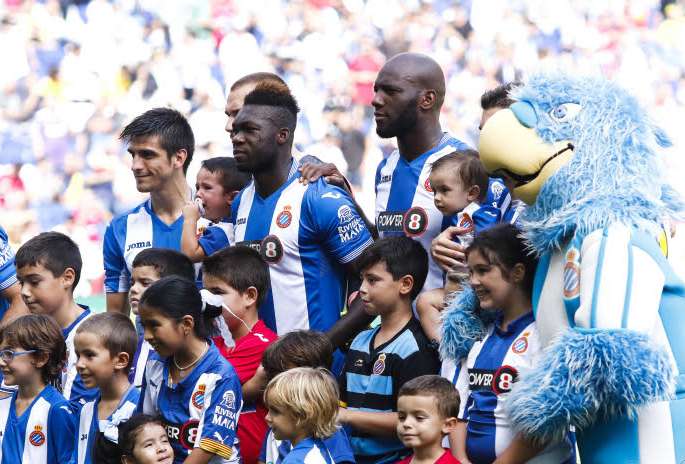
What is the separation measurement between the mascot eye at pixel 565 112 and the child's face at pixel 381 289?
121cm

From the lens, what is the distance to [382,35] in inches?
644

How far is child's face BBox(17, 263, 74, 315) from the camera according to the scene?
6055mm

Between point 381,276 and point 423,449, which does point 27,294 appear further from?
point 423,449

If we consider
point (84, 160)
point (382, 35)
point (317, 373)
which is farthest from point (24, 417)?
point (382, 35)

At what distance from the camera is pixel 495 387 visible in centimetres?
431

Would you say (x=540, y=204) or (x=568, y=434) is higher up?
(x=540, y=204)

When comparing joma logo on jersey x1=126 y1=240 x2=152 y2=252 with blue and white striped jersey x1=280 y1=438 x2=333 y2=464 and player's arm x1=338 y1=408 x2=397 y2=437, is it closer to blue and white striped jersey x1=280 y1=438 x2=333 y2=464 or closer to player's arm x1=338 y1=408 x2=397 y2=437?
player's arm x1=338 y1=408 x2=397 y2=437

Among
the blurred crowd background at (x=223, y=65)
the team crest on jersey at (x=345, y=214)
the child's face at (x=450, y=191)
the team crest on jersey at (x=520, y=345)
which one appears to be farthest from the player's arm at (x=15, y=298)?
the blurred crowd background at (x=223, y=65)

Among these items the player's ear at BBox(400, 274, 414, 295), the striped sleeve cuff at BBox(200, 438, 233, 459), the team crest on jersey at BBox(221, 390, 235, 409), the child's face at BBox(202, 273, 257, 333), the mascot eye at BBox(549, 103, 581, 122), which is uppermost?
the mascot eye at BBox(549, 103, 581, 122)

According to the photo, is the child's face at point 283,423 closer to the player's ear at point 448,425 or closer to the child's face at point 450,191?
the player's ear at point 448,425

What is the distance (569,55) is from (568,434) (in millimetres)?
13515

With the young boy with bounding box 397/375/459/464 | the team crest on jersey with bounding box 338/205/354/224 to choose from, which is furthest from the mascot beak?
the team crest on jersey with bounding box 338/205/354/224

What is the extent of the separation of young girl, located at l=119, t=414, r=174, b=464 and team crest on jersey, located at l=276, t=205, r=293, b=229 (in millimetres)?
1166

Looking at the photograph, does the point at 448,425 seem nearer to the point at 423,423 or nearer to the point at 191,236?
the point at 423,423
